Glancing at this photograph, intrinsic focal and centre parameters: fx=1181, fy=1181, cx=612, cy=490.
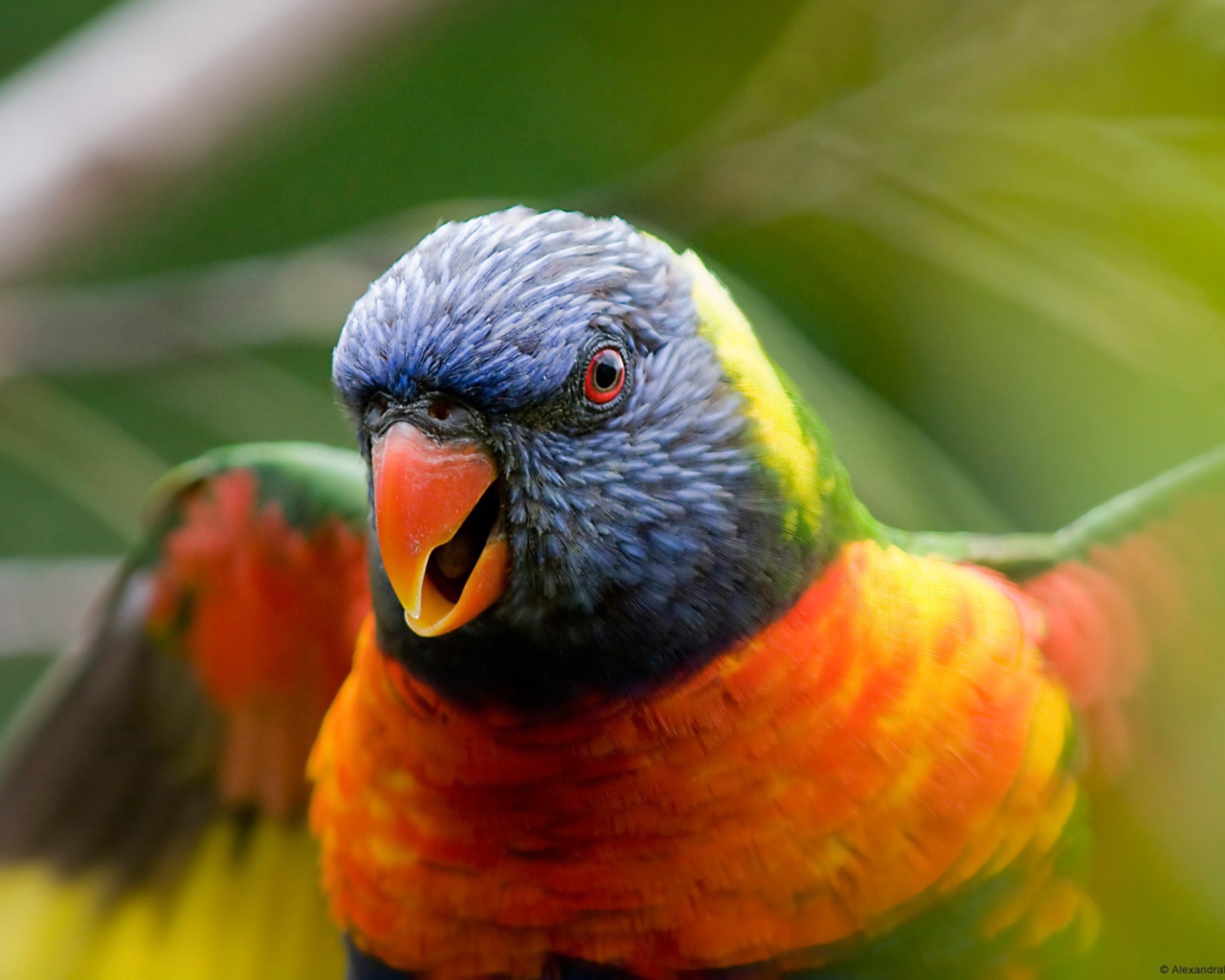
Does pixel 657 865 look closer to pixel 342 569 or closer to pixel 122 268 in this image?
pixel 342 569

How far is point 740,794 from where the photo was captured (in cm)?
133

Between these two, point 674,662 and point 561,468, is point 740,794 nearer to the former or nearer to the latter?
point 674,662

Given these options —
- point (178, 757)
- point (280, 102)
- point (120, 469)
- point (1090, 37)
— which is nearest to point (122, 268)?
point (120, 469)

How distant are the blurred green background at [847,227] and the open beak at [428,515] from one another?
1.43 feet

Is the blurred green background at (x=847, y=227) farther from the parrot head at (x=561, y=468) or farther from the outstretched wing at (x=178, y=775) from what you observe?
the outstretched wing at (x=178, y=775)

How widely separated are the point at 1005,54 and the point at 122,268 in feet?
11.6

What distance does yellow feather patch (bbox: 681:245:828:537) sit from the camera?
53.3 inches

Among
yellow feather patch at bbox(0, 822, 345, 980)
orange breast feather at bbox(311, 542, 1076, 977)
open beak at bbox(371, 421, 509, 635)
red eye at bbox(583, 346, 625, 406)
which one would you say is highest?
red eye at bbox(583, 346, 625, 406)

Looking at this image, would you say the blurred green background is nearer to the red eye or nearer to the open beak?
the red eye

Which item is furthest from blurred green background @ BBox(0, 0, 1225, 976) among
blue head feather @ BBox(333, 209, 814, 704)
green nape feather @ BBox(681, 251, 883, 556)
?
blue head feather @ BBox(333, 209, 814, 704)

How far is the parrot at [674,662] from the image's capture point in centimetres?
122

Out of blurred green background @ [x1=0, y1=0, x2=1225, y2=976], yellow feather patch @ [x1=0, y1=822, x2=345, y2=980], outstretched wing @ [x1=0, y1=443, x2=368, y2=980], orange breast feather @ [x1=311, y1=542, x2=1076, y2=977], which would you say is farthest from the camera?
yellow feather patch @ [x1=0, y1=822, x2=345, y2=980]

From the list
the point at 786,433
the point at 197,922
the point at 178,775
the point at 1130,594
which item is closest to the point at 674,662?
the point at 786,433

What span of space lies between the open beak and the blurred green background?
17.1 inches
